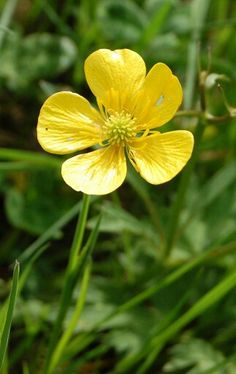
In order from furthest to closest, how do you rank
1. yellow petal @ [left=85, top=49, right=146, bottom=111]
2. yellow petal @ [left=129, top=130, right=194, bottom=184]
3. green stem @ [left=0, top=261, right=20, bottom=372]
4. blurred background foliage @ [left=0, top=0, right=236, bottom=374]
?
blurred background foliage @ [left=0, top=0, right=236, bottom=374] < yellow petal @ [left=85, top=49, right=146, bottom=111] < yellow petal @ [left=129, top=130, right=194, bottom=184] < green stem @ [left=0, top=261, right=20, bottom=372]

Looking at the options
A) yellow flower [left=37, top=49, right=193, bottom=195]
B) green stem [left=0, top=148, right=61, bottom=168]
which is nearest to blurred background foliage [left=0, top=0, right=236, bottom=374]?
green stem [left=0, top=148, right=61, bottom=168]

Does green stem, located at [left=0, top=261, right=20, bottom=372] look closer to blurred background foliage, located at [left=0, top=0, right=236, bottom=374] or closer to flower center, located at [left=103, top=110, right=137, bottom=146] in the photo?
blurred background foliage, located at [left=0, top=0, right=236, bottom=374]

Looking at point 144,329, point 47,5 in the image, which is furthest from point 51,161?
point 47,5

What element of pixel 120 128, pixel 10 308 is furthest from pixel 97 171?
pixel 10 308

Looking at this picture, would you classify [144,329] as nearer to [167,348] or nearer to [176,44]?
[167,348]

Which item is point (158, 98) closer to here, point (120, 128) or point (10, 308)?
point (120, 128)
